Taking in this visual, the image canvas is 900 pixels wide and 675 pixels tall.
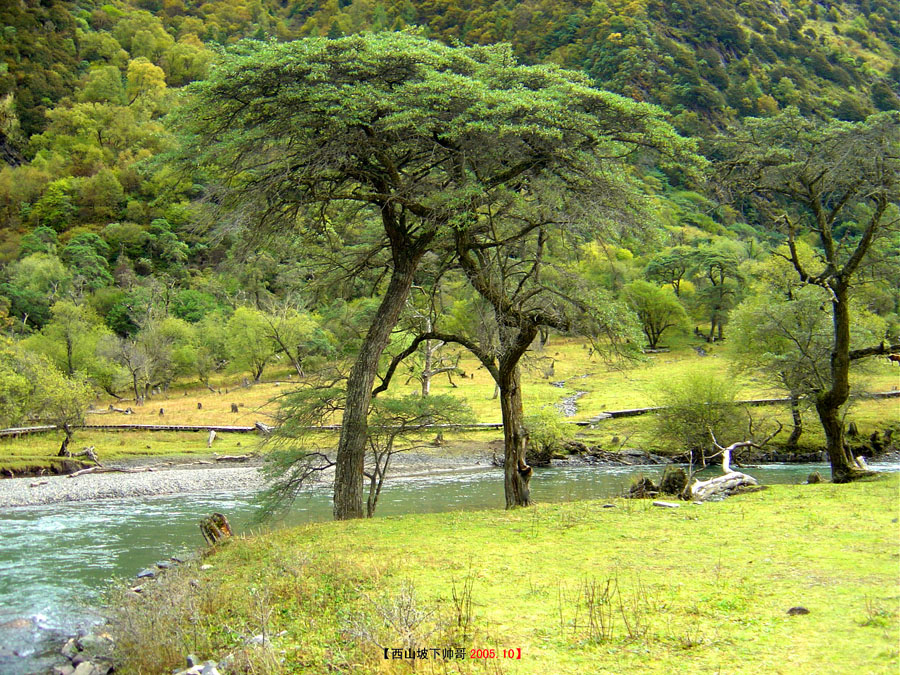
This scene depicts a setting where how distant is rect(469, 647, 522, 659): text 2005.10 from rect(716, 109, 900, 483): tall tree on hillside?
1191cm

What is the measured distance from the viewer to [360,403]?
14.0m

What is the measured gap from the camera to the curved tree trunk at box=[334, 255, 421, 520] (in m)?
13.8

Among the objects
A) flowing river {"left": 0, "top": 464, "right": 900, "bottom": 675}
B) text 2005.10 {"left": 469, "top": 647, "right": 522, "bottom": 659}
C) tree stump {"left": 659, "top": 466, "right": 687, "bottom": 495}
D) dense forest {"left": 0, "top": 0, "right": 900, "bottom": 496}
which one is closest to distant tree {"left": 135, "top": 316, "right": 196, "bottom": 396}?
dense forest {"left": 0, "top": 0, "right": 900, "bottom": 496}

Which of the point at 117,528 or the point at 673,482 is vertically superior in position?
the point at 673,482

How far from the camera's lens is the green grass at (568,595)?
18.7 ft

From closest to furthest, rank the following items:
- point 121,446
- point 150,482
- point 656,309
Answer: point 150,482, point 121,446, point 656,309

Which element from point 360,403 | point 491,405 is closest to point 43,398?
point 491,405

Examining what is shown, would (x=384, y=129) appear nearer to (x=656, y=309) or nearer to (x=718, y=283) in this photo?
(x=656, y=309)

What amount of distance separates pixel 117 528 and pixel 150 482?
368 inches

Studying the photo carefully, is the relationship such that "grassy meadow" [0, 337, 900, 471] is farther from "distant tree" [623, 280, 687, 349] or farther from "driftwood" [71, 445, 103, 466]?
"distant tree" [623, 280, 687, 349]

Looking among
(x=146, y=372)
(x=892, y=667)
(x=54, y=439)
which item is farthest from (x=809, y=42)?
(x=892, y=667)

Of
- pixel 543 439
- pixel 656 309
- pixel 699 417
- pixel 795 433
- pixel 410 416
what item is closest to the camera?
pixel 410 416

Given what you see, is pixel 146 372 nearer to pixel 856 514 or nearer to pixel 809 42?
pixel 856 514

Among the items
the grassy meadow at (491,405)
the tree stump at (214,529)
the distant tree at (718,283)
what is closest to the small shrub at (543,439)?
the grassy meadow at (491,405)
